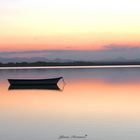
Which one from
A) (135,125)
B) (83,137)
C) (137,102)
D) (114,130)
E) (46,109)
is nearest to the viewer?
(83,137)

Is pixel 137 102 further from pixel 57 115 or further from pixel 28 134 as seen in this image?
pixel 28 134

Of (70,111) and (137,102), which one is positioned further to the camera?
(137,102)

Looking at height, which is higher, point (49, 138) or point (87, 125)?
point (87, 125)

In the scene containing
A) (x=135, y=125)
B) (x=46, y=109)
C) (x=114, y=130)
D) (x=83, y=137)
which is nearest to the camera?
(x=83, y=137)

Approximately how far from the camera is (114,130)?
17.2m

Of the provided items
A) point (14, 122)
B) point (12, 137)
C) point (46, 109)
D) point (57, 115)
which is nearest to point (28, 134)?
point (12, 137)

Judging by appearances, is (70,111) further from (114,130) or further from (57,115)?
(114,130)

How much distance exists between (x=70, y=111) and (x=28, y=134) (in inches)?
273

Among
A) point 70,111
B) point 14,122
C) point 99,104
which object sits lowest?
point 14,122

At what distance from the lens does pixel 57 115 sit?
22500 millimetres

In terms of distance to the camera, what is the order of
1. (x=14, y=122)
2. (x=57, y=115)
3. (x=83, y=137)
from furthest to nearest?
(x=57, y=115) → (x=14, y=122) → (x=83, y=137)

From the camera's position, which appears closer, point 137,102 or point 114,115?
point 114,115

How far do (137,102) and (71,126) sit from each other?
9339 mm

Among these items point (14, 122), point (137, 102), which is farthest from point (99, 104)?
point (14, 122)
